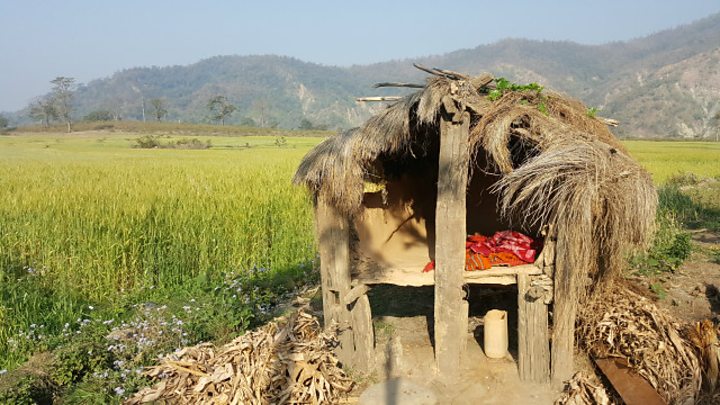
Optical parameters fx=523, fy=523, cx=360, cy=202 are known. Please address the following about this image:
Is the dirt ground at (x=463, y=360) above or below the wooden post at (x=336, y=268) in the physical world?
below

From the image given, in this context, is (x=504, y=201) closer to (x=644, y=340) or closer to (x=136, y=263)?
(x=644, y=340)

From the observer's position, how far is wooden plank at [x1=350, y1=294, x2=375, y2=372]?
4414 mm

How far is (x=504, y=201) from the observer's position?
3.80m

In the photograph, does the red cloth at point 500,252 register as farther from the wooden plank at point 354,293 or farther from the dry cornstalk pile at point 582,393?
the dry cornstalk pile at point 582,393

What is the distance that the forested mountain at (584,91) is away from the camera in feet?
254

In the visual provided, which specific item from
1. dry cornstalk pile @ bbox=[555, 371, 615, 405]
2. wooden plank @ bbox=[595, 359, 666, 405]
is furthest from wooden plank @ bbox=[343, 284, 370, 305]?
wooden plank @ bbox=[595, 359, 666, 405]

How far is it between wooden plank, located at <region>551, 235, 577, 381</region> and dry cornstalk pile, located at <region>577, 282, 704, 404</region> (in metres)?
0.49

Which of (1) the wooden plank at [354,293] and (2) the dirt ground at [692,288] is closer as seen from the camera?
(1) the wooden plank at [354,293]

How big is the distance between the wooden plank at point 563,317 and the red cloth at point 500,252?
0.48 metres

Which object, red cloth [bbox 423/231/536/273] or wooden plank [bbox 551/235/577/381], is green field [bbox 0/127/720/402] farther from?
wooden plank [bbox 551/235/577/381]

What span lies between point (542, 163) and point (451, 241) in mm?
890

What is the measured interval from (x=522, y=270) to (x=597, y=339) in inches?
40.1

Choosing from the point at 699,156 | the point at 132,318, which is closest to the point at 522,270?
the point at 132,318

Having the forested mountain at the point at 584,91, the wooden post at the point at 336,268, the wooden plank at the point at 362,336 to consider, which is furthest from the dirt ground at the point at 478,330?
the forested mountain at the point at 584,91
